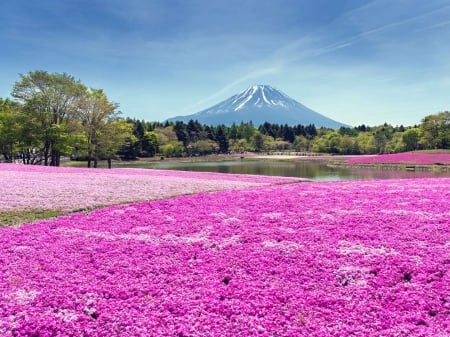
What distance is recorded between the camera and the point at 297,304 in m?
6.65

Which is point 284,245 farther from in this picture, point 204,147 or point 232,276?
point 204,147

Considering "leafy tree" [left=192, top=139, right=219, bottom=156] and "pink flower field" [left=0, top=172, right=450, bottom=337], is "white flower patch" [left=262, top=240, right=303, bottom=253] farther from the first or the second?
"leafy tree" [left=192, top=139, right=219, bottom=156]

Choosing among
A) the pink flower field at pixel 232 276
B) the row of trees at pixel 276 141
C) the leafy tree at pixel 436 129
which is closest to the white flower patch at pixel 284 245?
the pink flower field at pixel 232 276

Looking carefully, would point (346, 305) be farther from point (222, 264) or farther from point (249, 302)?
point (222, 264)

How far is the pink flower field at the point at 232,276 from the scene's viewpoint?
6039mm

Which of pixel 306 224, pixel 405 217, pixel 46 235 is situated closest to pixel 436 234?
pixel 405 217

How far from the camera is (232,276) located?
8062 mm

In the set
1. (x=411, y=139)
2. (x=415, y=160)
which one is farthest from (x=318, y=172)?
(x=411, y=139)

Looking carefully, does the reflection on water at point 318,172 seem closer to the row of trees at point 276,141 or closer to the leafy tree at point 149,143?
the row of trees at point 276,141

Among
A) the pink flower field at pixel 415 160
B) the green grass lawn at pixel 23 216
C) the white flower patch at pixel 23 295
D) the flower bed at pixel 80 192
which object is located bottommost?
the white flower patch at pixel 23 295

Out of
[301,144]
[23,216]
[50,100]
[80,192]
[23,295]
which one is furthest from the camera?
[301,144]

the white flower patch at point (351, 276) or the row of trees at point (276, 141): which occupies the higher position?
the row of trees at point (276, 141)

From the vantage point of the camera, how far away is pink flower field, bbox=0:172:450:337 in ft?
19.8

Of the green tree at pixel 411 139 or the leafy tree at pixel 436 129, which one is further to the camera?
the green tree at pixel 411 139
